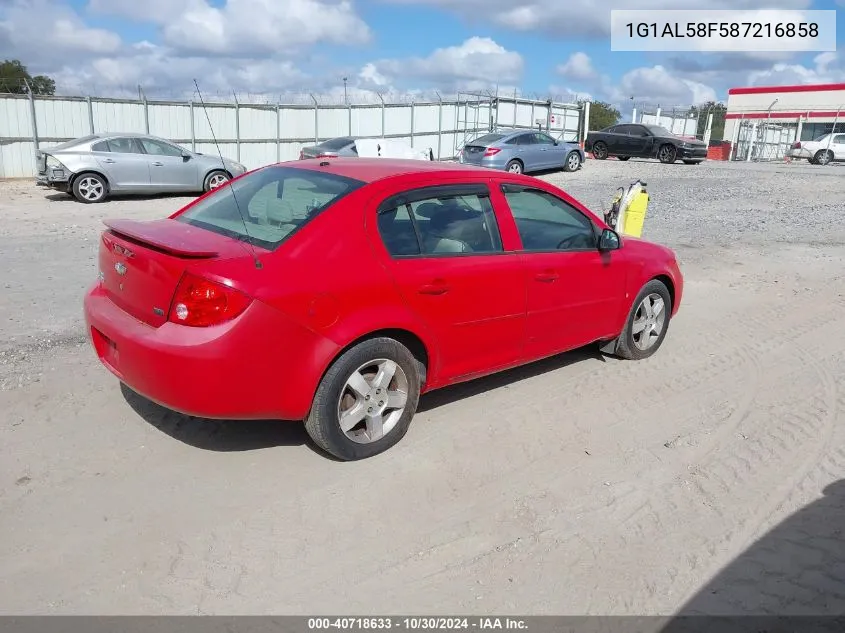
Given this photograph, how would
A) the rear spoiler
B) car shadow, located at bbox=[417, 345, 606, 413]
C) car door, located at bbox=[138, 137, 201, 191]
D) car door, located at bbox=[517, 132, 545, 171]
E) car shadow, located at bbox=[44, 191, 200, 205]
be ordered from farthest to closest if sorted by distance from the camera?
car door, located at bbox=[517, 132, 545, 171], car door, located at bbox=[138, 137, 201, 191], car shadow, located at bbox=[44, 191, 200, 205], car shadow, located at bbox=[417, 345, 606, 413], the rear spoiler

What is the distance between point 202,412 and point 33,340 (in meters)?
2.96

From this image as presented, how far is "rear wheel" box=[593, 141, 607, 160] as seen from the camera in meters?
29.8

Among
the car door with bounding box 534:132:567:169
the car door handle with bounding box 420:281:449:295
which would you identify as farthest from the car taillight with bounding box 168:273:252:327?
the car door with bounding box 534:132:567:169

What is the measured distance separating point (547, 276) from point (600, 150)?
88.6 feet

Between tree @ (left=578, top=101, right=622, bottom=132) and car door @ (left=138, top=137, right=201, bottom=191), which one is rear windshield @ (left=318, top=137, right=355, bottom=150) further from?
tree @ (left=578, top=101, right=622, bottom=132)

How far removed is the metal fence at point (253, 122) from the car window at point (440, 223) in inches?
492

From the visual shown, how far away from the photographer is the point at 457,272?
4.17 meters

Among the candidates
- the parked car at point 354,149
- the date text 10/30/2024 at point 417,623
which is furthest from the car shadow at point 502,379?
the parked car at point 354,149

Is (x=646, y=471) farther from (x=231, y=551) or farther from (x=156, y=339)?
(x=156, y=339)

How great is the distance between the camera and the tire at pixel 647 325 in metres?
5.64

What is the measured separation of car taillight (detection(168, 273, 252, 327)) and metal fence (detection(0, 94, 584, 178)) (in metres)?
13.1

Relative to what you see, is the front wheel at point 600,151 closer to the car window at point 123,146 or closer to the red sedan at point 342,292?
the car window at point 123,146

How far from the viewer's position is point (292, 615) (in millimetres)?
2777

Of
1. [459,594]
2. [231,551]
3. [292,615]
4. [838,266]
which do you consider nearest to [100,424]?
[231,551]
